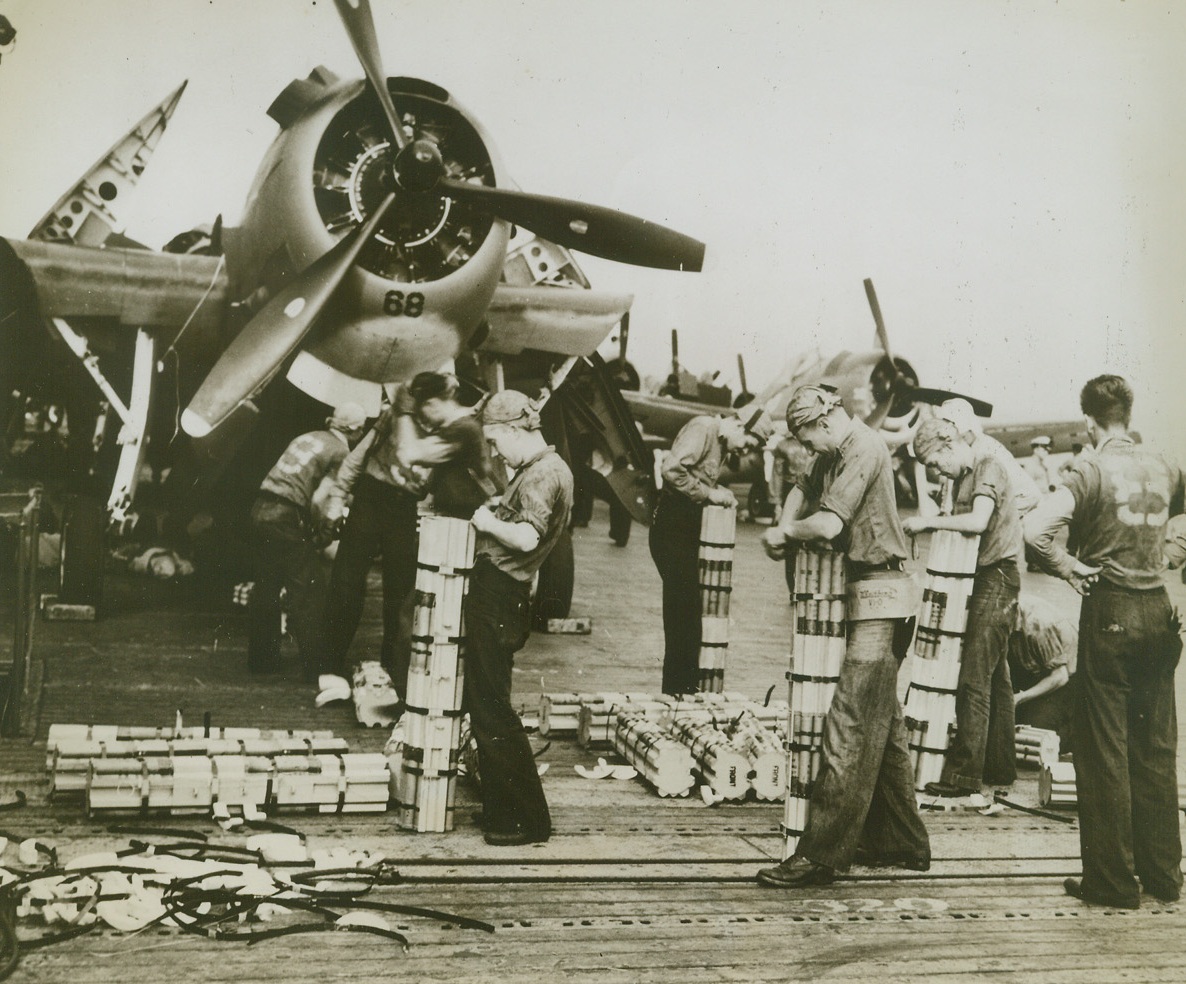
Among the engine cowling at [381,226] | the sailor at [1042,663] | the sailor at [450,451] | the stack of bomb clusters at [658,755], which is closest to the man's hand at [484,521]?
the sailor at [450,451]

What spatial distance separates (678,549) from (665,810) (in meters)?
2.01

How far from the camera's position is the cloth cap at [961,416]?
5.39 meters

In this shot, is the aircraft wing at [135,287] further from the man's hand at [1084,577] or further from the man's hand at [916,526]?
the man's hand at [1084,577]

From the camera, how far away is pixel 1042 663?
6016mm

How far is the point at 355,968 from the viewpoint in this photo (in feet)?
10.2

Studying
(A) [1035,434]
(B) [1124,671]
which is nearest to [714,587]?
(B) [1124,671]

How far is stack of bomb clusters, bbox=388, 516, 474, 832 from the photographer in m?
4.31

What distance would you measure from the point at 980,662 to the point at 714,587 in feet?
5.25

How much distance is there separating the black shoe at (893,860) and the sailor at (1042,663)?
182 cm

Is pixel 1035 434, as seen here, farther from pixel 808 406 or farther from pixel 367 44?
pixel 808 406

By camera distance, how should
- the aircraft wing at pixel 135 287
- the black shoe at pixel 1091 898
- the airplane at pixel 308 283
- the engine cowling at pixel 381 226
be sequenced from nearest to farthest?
the black shoe at pixel 1091 898
the airplane at pixel 308 283
the engine cowling at pixel 381 226
the aircraft wing at pixel 135 287

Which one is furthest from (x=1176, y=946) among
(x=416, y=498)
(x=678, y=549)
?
(x=416, y=498)

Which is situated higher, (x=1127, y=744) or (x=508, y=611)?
(x=508, y=611)

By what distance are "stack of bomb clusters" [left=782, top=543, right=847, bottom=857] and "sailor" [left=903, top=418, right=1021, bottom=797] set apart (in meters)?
1.21
